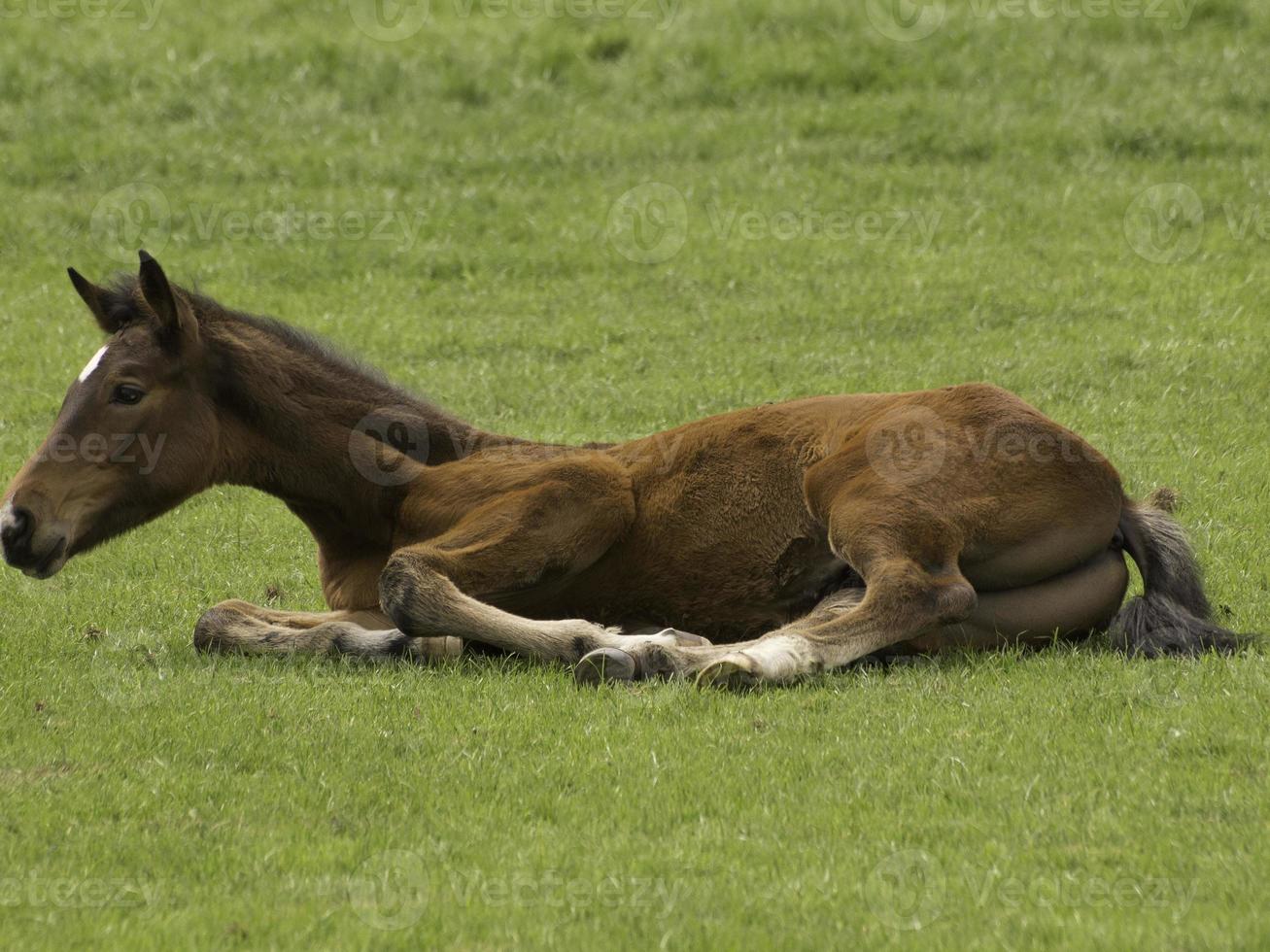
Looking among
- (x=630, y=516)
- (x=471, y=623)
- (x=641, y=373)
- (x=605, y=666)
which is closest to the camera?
(x=605, y=666)

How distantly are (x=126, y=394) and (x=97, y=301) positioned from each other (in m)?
0.50

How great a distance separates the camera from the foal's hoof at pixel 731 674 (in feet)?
21.4

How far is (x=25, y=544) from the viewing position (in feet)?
22.7

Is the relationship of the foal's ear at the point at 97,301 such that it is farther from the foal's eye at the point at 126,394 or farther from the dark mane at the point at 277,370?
the foal's eye at the point at 126,394

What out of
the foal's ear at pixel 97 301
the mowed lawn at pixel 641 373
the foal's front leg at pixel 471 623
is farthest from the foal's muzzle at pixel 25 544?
the foal's front leg at pixel 471 623

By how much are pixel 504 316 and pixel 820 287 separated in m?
3.13

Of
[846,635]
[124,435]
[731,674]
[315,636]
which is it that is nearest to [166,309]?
[124,435]

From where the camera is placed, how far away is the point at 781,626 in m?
7.33

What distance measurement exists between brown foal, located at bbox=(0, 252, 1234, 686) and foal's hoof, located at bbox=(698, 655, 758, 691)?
0.23 ft

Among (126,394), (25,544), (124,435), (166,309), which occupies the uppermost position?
(166,309)

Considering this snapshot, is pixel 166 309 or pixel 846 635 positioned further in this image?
pixel 166 309

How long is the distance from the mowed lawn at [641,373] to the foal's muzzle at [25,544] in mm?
495

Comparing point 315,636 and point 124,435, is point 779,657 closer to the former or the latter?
point 315,636

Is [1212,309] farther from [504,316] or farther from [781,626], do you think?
[781,626]
